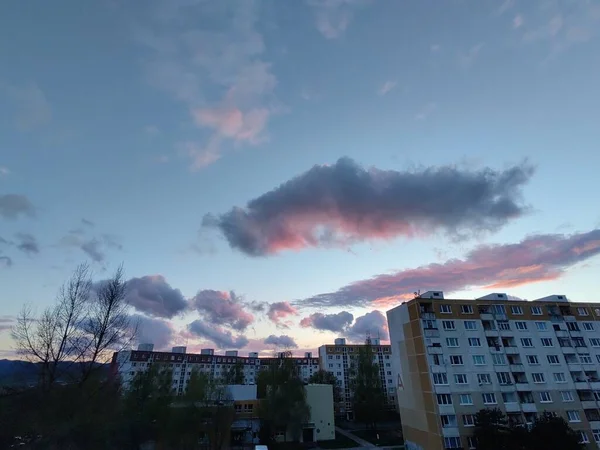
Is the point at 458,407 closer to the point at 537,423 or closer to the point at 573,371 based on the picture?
the point at 537,423

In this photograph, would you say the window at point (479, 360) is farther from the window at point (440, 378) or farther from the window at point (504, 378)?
the window at point (440, 378)

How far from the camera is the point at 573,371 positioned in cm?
4569

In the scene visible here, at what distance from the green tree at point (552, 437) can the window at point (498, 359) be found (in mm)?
7701

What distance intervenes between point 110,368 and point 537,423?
149ft

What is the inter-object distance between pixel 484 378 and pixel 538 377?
8.28 metres

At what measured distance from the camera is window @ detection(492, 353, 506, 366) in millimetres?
44034

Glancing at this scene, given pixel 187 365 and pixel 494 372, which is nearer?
pixel 494 372

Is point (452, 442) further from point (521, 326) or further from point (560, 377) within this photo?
point (521, 326)

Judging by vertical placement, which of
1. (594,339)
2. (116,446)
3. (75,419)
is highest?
(594,339)

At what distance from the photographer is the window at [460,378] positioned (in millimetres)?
42031

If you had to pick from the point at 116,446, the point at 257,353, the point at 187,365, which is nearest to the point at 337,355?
the point at 257,353

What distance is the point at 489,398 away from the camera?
4162 centimetres

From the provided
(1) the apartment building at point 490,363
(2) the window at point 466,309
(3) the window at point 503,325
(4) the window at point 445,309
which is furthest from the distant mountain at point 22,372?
(3) the window at point 503,325

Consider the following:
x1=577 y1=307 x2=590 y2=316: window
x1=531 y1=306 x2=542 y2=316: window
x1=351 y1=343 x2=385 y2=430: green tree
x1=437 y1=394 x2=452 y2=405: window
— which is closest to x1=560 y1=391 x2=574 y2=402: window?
x1=531 y1=306 x2=542 y2=316: window
